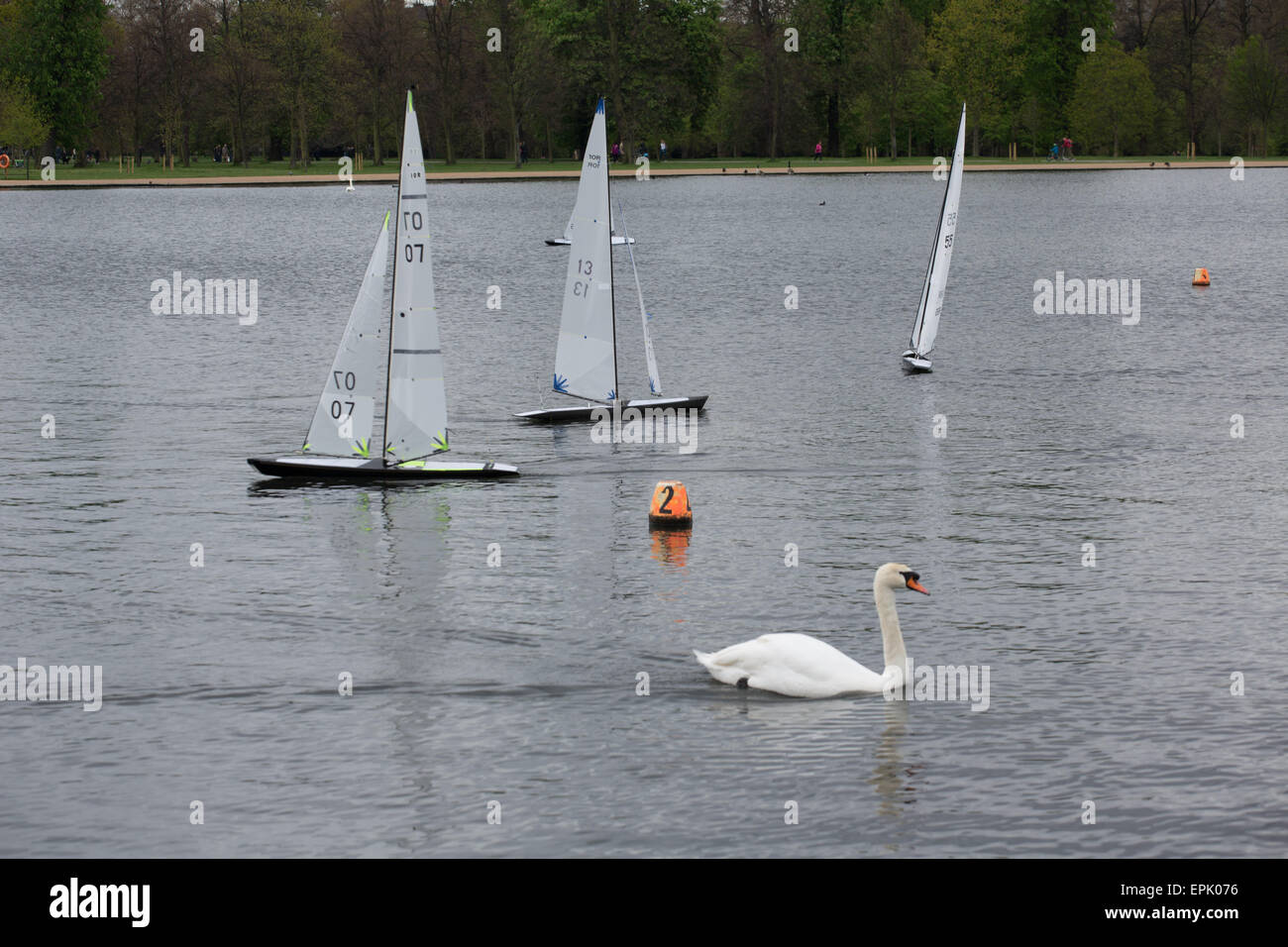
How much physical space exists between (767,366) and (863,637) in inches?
1239

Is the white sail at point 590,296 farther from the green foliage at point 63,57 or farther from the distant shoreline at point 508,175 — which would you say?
the green foliage at point 63,57

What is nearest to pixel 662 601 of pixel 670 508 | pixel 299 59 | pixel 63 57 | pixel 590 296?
pixel 670 508

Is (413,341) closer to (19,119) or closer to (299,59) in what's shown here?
(299,59)

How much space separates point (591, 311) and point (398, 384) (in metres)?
8.41

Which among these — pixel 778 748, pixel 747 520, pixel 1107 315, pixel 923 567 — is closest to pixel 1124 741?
pixel 778 748

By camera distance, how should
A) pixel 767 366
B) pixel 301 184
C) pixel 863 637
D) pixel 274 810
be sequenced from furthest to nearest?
pixel 301 184 → pixel 767 366 → pixel 863 637 → pixel 274 810

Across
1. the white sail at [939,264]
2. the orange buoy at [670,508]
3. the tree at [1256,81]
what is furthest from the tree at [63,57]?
the orange buoy at [670,508]

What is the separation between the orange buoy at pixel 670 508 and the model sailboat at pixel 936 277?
20292 millimetres

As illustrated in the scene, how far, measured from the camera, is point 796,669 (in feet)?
73.9

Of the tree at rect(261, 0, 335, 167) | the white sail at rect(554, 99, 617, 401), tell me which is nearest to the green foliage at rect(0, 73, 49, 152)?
the tree at rect(261, 0, 335, 167)

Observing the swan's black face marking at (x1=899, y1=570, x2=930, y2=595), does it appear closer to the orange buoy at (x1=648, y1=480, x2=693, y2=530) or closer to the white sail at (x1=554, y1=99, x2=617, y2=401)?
the orange buoy at (x1=648, y1=480, x2=693, y2=530)

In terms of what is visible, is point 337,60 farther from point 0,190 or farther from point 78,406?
point 78,406

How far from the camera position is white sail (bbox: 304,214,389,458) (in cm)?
3484

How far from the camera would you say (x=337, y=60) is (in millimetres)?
189500
